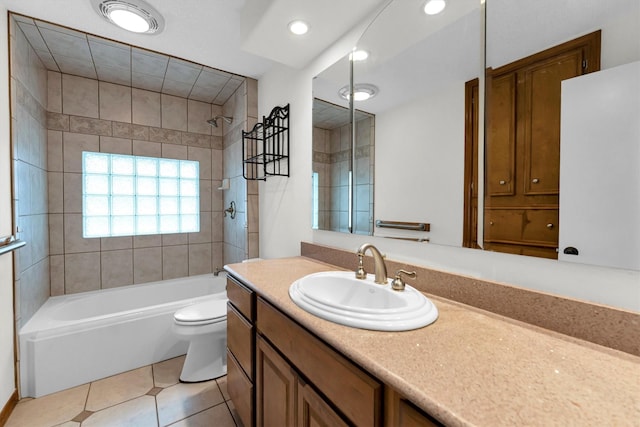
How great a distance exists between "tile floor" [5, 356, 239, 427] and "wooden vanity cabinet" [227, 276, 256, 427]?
0.30 meters

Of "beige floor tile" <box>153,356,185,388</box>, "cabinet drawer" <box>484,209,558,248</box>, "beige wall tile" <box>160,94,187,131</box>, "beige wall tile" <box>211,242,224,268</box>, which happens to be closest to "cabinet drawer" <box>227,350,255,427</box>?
"beige floor tile" <box>153,356,185,388</box>

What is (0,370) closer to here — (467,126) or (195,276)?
(195,276)

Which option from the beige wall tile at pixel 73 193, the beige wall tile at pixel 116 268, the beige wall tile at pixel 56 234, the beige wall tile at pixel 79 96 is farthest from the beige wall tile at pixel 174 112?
the beige wall tile at pixel 116 268

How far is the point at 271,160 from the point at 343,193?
849 mm

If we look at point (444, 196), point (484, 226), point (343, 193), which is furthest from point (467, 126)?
point (343, 193)

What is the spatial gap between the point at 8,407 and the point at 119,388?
0.51m

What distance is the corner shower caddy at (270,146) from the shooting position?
7.00 ft

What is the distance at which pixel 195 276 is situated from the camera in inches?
121

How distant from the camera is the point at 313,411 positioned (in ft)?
2.65

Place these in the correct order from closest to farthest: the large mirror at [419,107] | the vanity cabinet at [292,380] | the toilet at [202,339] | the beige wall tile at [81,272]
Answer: the vanity cabinet at [292,380], the large mirror at [419,107], the toilet at [202,339], the beige wall tile at [81,272]

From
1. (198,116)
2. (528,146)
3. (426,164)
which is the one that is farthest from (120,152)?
(528,146)

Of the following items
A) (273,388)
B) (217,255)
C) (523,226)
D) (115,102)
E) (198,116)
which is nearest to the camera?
(523,226)

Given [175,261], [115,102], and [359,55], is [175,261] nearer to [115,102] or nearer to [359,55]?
[115,102]

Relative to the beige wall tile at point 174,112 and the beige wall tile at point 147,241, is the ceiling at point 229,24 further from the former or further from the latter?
the beige wall tile at point 147,241
